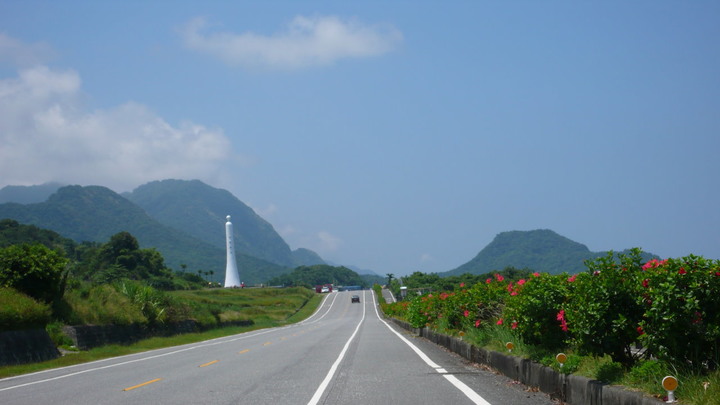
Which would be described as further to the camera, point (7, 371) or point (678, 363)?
point (7, 371)

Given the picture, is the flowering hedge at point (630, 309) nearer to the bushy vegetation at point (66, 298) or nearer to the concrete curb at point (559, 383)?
the concrete curb at point (559, 383)

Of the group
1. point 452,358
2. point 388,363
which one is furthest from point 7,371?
point 452,358

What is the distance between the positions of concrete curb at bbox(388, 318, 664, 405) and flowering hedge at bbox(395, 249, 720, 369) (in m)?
0.49

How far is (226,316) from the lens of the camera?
63.0 metres

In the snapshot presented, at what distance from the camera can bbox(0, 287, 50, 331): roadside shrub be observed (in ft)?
74.9

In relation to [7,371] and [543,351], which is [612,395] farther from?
[7,371]

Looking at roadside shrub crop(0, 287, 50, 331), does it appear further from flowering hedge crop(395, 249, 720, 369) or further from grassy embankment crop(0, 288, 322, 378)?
flowering hedge crop(395, 249, 720, 369)

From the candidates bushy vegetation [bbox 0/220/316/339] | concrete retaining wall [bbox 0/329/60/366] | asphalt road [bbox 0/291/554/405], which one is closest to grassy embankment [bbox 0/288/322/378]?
concrete retaining wall [bbox 0/329/60/366]

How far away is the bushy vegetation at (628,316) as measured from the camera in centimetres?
750

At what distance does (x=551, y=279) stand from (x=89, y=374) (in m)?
11.8

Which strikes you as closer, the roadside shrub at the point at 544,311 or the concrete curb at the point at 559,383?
the concrete curb at the point at 559,383

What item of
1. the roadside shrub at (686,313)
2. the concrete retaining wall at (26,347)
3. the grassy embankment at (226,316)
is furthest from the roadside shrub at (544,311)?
the concrete retaining wall at (26,347)

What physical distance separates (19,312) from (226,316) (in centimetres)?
4001

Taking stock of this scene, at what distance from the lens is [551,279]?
12.1 m
